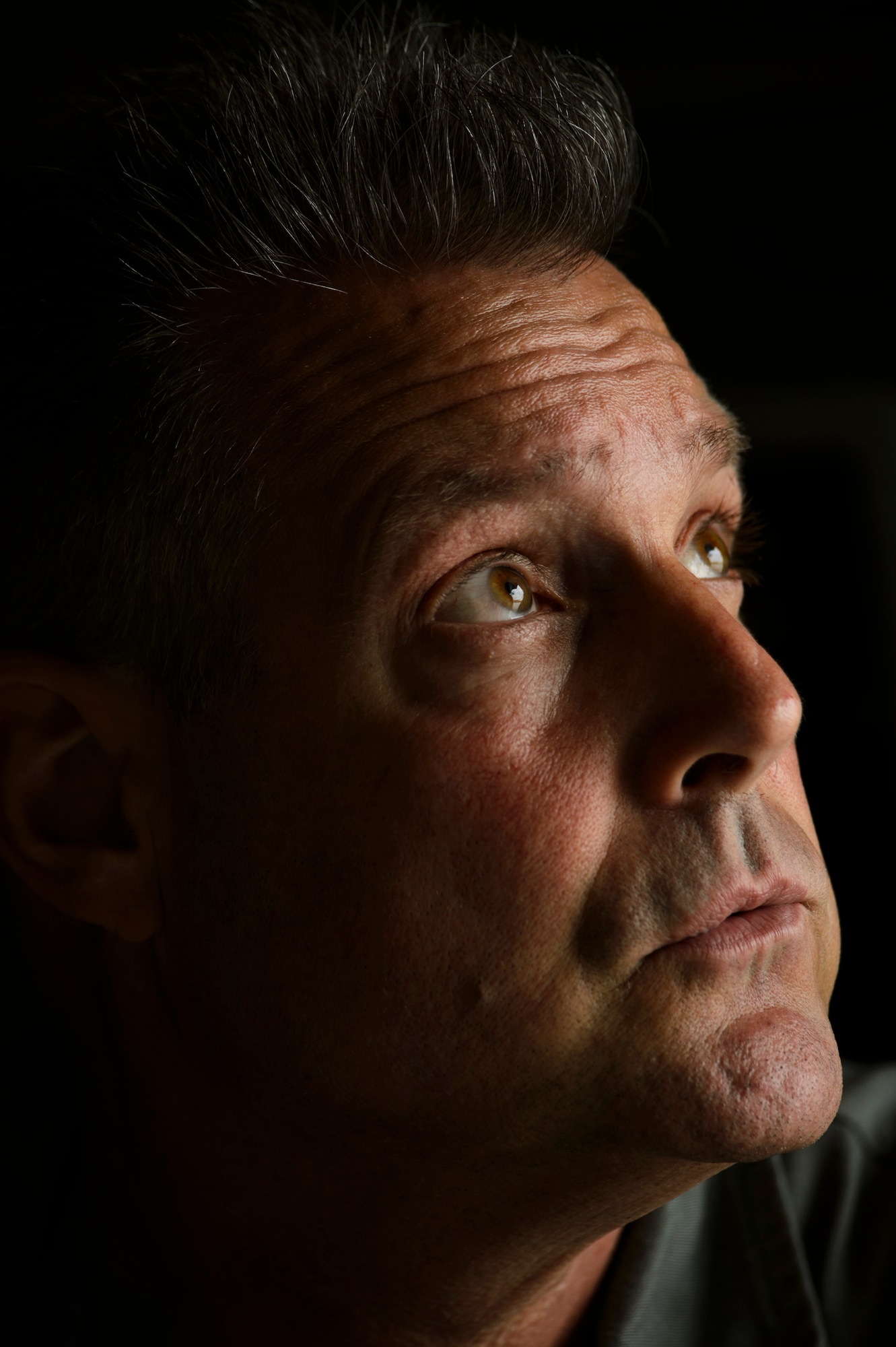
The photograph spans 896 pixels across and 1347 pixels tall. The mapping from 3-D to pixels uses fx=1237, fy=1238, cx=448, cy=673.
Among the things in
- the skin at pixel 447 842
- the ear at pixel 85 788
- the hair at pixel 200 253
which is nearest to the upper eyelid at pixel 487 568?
the skin at pixel 447 842

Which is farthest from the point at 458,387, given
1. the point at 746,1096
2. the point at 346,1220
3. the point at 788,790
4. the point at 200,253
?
the point at 346,1220

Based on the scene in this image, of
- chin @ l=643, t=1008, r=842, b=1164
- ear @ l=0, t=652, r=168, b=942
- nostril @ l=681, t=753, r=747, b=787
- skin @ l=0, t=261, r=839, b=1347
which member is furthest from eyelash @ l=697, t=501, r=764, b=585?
ear @ l=0, t=652, r=168, b=942

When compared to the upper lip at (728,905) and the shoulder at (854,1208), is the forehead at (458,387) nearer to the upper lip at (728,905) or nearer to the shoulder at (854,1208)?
the upper lip at (728,905)

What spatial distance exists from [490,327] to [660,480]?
208 millimetres

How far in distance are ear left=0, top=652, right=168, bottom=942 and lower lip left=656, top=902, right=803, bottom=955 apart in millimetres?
509

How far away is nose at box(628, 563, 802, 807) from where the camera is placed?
3.26 feet

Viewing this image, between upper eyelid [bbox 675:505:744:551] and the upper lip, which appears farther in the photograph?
upper eyelid [bbox 675:505:744:551]

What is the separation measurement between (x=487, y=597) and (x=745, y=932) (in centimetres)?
36

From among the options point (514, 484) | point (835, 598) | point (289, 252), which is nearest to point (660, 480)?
point (514, 484)

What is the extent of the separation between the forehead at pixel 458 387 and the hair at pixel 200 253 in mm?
42

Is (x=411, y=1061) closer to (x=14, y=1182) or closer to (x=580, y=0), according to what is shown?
(x=14, y=1182)

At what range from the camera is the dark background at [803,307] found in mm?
1832

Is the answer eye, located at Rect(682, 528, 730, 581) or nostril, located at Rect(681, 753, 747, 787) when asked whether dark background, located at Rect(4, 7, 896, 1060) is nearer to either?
eye, located at Rect(682, 528, 730, 581)

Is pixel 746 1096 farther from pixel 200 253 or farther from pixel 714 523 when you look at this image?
pixel 200 253
